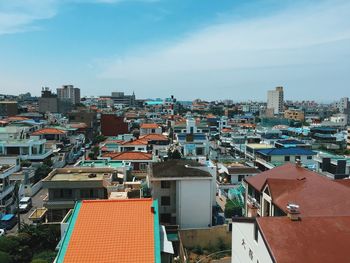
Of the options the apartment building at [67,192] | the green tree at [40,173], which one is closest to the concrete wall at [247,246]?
the apartment building at [67,192]

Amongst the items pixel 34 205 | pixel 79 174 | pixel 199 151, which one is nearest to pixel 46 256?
pixel 79 174

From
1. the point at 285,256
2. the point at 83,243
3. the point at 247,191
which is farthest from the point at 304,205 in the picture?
the point at 83,243

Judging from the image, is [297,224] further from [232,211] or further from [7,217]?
[7,217]

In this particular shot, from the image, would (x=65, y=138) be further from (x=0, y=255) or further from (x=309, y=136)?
(x=309, y=136)

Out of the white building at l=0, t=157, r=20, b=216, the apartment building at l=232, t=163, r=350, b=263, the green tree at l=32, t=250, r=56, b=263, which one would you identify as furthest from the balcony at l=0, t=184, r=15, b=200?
the apartment building at l=232, t=163, r=350, b=263

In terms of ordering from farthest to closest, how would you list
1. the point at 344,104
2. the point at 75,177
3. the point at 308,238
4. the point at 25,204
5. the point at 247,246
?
1. the point at 344,104
2. the point at 25,204
3. the point at 75,177
4. the point at 247,246
5. the point at 308,238

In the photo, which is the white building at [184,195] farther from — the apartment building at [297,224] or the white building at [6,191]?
the white building at [6,191]
